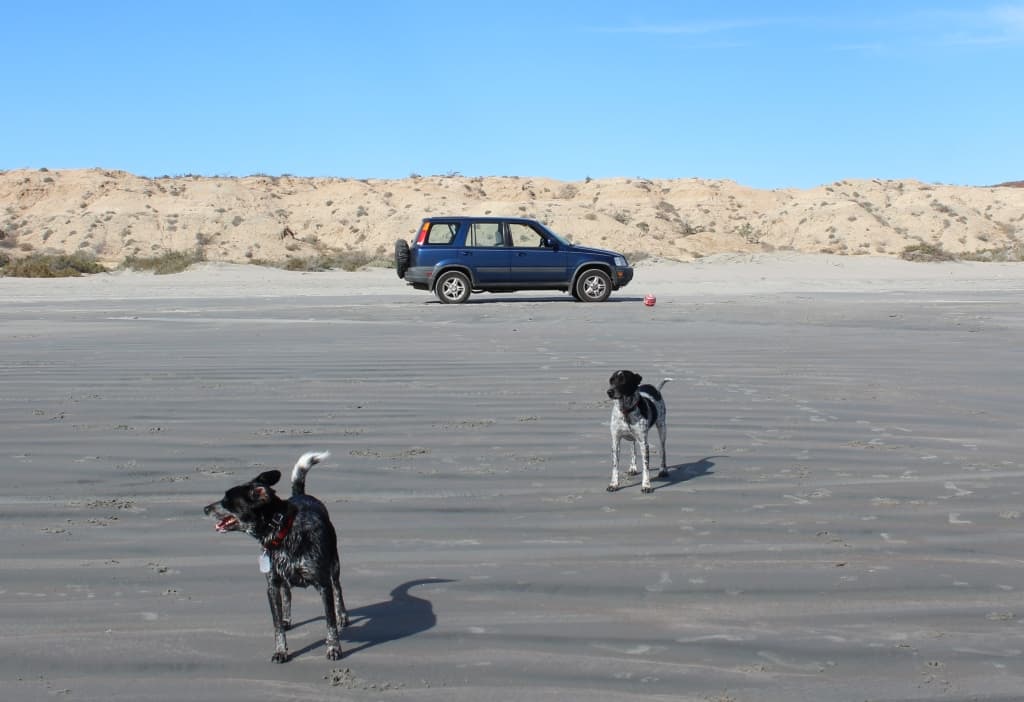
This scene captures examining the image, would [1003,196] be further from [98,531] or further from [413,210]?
[98,531]

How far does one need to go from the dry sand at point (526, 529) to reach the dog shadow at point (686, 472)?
0.11 ft

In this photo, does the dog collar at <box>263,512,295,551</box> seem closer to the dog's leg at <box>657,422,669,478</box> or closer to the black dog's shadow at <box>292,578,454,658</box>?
the black dog's shadow at <box>292,578,454,658</box>

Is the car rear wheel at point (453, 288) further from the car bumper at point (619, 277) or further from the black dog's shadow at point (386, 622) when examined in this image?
the black dog's shadow at point (386, 622)

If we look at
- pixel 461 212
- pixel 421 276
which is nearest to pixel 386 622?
pixel 421 276

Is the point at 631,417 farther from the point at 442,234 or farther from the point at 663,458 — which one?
the point at 442,234

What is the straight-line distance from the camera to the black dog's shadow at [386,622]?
4609 mm

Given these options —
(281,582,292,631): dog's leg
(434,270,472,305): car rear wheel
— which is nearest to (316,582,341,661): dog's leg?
(281,582,292,631): dog's leg

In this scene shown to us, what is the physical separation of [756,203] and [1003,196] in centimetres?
1717

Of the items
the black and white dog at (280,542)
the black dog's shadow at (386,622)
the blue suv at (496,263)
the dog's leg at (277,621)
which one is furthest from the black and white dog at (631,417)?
the blue suv at (496,263)

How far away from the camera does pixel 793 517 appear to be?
630cm

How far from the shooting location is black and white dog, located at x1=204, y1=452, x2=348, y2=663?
14.2 ft

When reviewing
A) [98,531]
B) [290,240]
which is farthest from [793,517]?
[290,240]

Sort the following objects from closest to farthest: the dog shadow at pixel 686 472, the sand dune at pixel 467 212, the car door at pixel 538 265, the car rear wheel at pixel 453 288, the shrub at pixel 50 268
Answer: the dog shadow at pixel 686 472 → the car rear wheel at pixel 453 288 → the car door at pixel 538 265 → the shrub at pixel 50 268 → the sand dune at pixel 467 212

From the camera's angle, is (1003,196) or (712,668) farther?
(1003,196)
